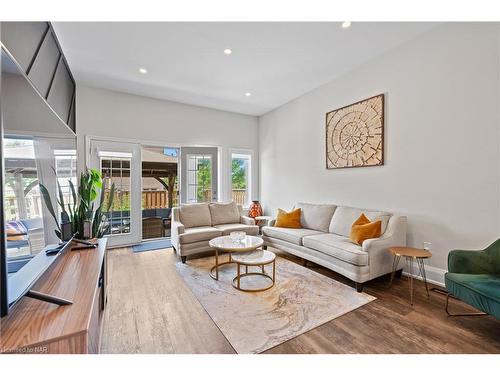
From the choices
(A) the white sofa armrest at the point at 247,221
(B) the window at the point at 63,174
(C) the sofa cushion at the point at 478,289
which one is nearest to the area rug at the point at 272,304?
(C) the sofa cushion at the point at 478,289

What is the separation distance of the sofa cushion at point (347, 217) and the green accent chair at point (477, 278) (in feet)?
2.84

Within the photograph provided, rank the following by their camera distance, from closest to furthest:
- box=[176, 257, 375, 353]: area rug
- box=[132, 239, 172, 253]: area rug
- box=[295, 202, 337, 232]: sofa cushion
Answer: box=[176, 257, 375, 353]: area rug
box=[295, 202, 337, 232]: sofa cushion
box=[132, 239, 172, 253]: area rug

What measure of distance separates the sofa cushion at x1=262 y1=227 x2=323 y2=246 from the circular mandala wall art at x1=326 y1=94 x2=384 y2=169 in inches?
48.1

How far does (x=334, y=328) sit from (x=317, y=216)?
6.64 ft

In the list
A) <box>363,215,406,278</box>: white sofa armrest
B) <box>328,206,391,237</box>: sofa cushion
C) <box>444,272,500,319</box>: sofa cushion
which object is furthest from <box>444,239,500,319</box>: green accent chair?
<box>328,206,391,237</box>: sofa cushion

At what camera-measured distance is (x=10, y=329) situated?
0.97 meters

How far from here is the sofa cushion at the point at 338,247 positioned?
247 cm

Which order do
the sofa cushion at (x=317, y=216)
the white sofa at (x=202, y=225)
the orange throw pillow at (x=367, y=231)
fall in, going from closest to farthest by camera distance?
1. the orange throw pillow at (x=367, y=231)
2. the white sofa at (x=202, y=225)
3. the sofa cushion at (x=317, y=216)

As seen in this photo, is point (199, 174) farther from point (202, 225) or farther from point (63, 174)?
point (63, 174)

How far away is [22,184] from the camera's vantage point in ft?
3.89

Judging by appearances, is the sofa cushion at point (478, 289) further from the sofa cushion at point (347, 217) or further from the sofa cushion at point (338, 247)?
the sofa cushion at point (347, 217)

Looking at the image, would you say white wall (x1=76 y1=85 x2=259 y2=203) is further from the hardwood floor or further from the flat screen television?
the hardwood floor

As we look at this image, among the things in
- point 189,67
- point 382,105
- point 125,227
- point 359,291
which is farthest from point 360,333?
point 125,227

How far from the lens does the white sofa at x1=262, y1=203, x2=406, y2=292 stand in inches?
98.5
